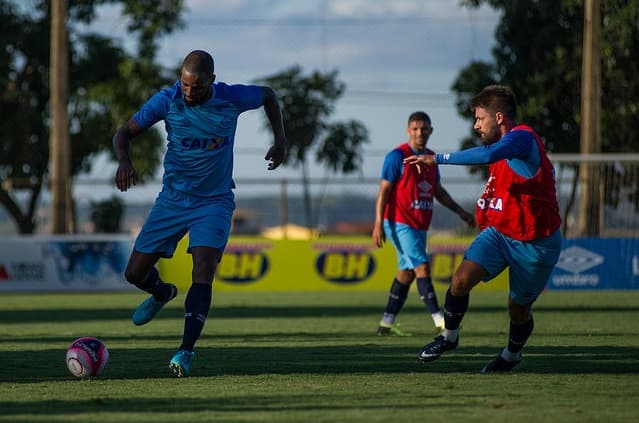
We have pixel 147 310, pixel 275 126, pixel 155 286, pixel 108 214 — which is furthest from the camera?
pixel 108 214

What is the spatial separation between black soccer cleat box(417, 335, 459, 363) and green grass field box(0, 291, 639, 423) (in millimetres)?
95

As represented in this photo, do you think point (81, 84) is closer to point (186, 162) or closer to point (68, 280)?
point (68, 280)

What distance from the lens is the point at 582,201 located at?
2592 cm

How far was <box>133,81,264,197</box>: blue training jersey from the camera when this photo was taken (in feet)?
32.2

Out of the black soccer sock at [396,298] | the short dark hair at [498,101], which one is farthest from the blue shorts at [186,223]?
the black soccer sock at [396,298]

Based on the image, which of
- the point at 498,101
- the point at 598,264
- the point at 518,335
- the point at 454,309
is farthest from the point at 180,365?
the point at 598,264

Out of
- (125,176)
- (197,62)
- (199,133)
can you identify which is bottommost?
(125,176)

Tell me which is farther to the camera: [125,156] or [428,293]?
[428,293]

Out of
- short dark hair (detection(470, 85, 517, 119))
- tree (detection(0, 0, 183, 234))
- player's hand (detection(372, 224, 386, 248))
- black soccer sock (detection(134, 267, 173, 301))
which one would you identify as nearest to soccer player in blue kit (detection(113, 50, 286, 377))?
black soccer sock (detection(134, 267, 173, 301))

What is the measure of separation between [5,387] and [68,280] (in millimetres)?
17514

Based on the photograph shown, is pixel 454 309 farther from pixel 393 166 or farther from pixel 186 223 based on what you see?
pixel 393 166

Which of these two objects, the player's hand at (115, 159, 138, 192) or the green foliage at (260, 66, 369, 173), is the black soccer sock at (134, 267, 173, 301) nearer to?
the player's hand at (115, 159, 138, 192)

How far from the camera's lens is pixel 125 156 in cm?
980

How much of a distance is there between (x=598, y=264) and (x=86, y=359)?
658 inches
